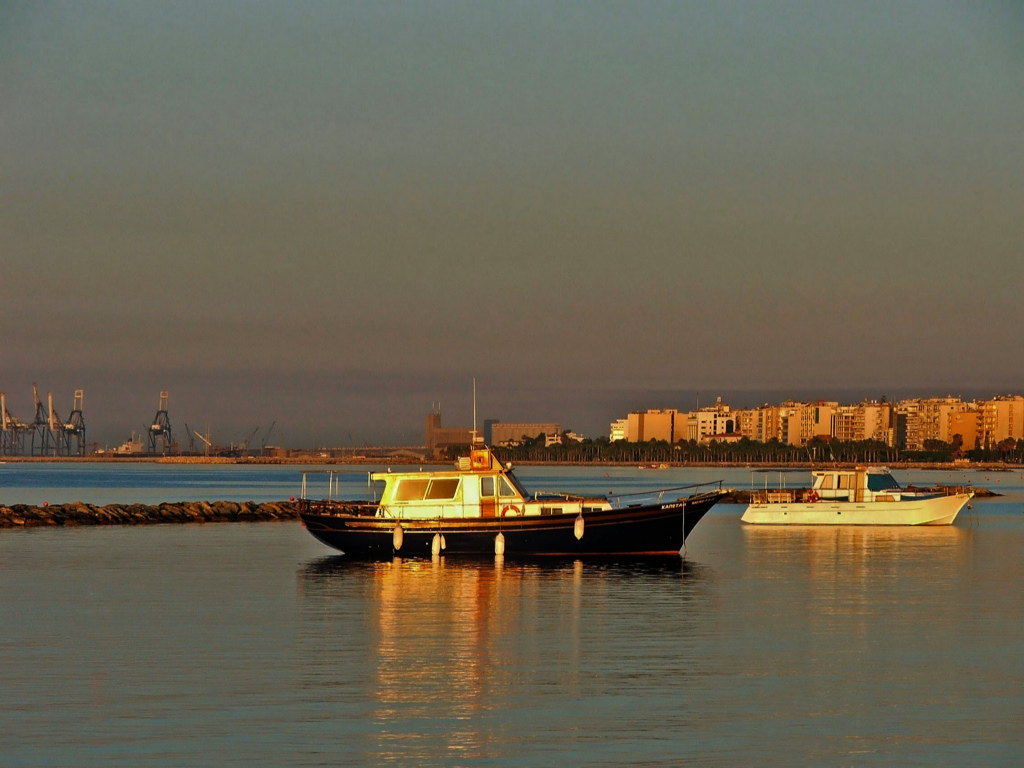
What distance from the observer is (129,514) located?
67.1 m

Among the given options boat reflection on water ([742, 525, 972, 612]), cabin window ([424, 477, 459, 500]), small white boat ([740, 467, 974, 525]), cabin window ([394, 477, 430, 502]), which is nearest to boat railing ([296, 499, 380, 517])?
cabin window ([394, 477, 430, 502])

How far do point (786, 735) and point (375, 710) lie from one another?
5.32 m

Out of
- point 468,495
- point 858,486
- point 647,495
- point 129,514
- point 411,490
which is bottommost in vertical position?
point 129,514

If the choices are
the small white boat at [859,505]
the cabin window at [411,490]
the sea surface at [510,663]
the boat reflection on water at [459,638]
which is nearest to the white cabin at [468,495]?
the cabin window at [411,490]

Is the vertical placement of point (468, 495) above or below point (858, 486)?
above

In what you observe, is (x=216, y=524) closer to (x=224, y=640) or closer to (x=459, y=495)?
(x=459, y=495)

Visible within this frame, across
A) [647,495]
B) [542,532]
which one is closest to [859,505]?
[647,495]

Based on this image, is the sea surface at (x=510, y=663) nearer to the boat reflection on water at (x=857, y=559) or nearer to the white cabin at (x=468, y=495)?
the boat reflection on water at (x=857, y=559)

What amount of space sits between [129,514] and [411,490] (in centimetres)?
2784

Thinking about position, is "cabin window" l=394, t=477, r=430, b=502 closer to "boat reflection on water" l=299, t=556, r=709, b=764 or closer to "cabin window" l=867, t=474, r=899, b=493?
"boat reflection on water" l=299, t=556, r=709, b=764

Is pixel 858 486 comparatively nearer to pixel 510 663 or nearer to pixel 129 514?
pixel 129 514

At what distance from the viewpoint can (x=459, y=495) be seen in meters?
43.2

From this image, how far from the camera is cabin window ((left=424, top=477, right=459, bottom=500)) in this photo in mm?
43281

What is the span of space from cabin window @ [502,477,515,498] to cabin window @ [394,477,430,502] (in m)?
2.39
